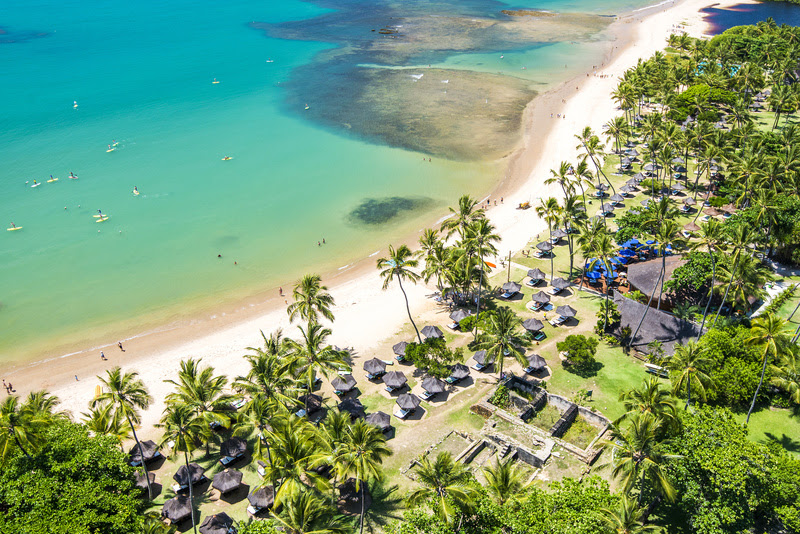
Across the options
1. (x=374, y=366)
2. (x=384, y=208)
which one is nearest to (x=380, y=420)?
(x=374, y=366)

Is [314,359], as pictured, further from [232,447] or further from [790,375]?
[790,375]

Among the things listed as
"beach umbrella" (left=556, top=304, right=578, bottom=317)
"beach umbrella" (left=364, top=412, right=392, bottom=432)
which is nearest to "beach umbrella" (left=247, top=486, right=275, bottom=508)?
"beach umbrella" (left=364, top=412, right=392, bottom=432)

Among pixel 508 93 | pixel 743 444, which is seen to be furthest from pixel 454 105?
pixel 743 444

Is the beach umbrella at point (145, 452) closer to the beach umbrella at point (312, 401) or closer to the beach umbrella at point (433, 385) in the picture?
the beach umbrella at point (312, 401)

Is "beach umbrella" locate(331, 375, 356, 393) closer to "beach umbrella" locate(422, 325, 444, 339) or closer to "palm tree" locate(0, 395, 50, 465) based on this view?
"beach umbrella" locate(422, 325, 444, 339)

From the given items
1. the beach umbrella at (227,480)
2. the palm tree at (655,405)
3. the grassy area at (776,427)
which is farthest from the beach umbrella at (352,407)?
the grassy area at (776,427)

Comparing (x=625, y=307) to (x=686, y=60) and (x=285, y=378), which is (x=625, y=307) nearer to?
(x=285, y=378)
